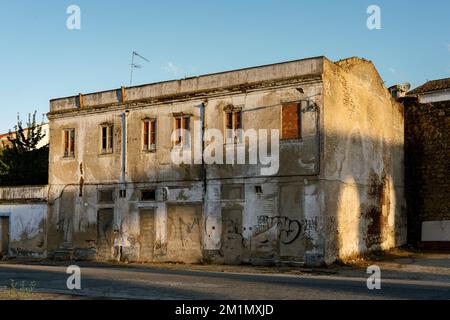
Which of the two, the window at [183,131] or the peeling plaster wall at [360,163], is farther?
the window at [183,131]

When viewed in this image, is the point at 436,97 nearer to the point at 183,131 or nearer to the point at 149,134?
the point at 183,131

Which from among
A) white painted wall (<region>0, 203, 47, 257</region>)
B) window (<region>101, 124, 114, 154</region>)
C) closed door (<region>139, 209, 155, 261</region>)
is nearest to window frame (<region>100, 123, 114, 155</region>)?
window (<region>101, 124, 114, 154</region>)

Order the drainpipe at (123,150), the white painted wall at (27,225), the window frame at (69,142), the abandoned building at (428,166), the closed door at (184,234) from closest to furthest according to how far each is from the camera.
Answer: the closed door at (184,234)
the drainpipe at (123,150)
the abandoned building at (428,166)
the window frame at (69,142)
the white painted wall at (27,225)

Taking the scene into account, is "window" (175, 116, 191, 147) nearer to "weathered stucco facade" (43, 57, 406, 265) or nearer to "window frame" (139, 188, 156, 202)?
"weathered stucco facade" (43, 57, 406, 265)

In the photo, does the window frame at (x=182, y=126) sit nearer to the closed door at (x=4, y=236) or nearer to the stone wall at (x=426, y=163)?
the closed door at (x=4, y=236)

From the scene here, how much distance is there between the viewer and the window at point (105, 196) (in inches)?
944

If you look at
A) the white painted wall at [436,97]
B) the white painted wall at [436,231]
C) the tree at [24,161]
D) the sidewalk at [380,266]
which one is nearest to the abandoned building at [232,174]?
the sidewalk at [380,266]

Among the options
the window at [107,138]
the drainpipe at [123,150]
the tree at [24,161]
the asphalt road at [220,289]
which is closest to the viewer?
the asphalt road at [220,289]

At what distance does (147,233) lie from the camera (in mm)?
22766

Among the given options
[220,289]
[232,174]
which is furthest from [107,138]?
[220,289]

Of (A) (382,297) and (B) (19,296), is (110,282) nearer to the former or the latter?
(B) (19,296)

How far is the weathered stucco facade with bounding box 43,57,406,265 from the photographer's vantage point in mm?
19344

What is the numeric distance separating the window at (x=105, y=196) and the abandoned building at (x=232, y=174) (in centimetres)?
5

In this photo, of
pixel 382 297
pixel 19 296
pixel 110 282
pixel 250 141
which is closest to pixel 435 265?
pixel 250 141
